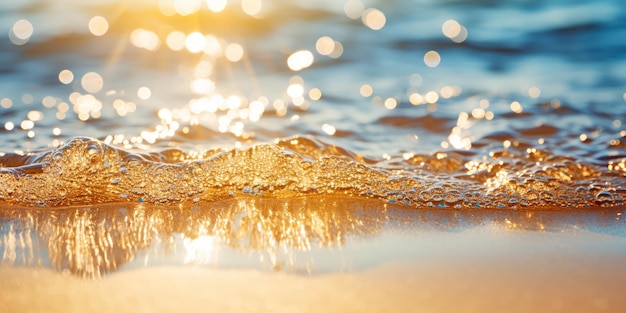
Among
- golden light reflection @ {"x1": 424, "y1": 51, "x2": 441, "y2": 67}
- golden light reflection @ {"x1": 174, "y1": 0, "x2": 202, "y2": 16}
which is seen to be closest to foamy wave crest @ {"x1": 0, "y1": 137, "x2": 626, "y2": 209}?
golden light reflection @ {"x1": 424, "y1": 51, "x2": 441, "y2": 67}

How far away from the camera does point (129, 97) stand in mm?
3559

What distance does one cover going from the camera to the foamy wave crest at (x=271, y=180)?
7.37ft

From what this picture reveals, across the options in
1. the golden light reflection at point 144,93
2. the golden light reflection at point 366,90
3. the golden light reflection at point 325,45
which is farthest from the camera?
the golden light reflection at point 325,45

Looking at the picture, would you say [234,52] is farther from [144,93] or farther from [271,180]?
[271,180]

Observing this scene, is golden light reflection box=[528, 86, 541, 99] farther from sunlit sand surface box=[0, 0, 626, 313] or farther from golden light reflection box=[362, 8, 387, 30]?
golden light reflection box=[362, 8, 387, 30]

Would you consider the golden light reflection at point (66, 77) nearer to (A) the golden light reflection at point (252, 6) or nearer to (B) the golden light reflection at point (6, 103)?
(B) the golden light reflection at point (6, 103)

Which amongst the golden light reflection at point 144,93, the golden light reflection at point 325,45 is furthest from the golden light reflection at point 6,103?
the golden light reflection at point 325,45

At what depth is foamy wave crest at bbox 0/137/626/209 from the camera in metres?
2.25

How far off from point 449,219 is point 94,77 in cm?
255

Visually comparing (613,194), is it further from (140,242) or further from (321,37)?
Answer: (321,37)

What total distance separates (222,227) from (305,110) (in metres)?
1.53

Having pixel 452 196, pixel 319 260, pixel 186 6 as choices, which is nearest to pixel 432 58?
pixel 186 6

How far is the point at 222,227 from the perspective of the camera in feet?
6.55

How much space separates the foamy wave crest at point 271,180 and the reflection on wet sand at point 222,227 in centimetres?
7
